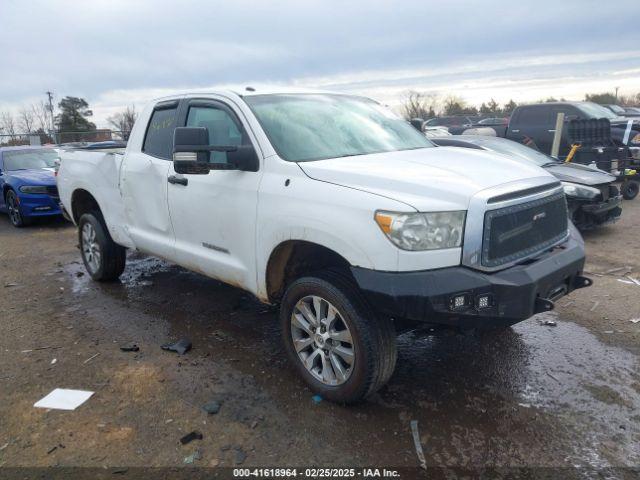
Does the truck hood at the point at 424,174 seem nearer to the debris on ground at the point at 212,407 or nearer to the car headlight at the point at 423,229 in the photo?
the car headlight at the point at 423,229

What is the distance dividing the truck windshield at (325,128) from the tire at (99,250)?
2.70 metres

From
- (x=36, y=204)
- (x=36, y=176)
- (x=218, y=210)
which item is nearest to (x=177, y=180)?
(x=218, y=210)

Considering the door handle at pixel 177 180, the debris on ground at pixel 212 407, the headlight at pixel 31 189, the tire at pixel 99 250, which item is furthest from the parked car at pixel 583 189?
the headlight at pixel 31 189

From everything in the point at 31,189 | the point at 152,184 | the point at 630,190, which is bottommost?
the point at 630,190

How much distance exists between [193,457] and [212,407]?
1.61 feet

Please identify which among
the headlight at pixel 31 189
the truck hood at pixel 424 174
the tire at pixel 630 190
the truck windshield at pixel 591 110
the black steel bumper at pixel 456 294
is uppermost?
the truck windshield at pixel 591 110

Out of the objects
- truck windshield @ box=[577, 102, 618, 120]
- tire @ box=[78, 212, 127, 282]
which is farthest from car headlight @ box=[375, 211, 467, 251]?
truck windshield @ box=[577, 102, 618, 120]

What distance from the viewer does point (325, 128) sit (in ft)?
13.1

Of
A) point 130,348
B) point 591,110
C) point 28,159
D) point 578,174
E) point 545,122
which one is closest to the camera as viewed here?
point 130,348

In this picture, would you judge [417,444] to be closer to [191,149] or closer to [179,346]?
[179,346]

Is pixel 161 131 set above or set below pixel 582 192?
above

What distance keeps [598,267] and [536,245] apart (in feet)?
11.5

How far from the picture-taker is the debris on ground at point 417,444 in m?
2.84

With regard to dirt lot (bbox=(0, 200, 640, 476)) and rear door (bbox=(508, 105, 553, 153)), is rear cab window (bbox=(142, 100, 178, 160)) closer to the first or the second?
dirt lot (bbox=(0, 200, 640, 476))
